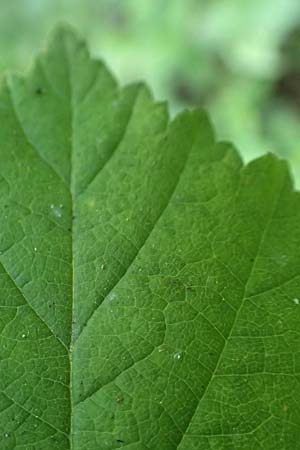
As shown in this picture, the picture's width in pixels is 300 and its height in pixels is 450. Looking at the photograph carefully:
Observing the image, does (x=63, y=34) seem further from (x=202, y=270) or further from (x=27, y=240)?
(x=202, y=270)

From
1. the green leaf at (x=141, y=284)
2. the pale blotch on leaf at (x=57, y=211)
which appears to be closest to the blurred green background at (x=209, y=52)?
the green leaf at (x=141, y=284)

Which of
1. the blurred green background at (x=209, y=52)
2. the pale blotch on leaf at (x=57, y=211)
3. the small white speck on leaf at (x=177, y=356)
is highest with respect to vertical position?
the blurred green background at (x=209, y=52)

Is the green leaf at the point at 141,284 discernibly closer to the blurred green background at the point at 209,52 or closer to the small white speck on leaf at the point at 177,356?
the small white speck on leaf at the point at 177,356

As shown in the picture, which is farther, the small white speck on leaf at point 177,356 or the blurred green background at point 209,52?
the blurred green background at point 209,52

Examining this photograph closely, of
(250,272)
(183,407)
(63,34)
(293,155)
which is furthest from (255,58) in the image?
(183,407)

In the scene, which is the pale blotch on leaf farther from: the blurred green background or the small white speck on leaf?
the blurred green background
